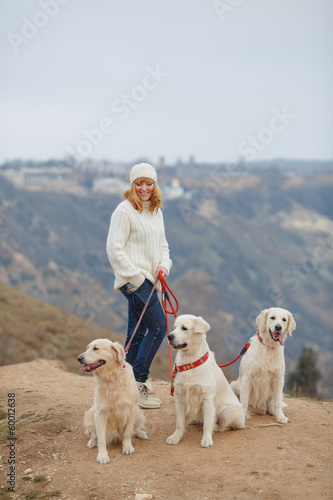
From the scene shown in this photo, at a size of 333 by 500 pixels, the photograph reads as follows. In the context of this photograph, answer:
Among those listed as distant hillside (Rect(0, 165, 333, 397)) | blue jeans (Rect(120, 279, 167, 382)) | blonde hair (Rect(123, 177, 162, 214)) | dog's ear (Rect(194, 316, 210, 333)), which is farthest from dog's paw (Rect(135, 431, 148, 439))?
distant hillside (Rect(0, 165, 333, 397))

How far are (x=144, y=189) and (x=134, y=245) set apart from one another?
0.59 m

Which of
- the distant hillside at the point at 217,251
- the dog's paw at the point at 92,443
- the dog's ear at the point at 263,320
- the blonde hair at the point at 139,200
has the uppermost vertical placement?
Result: the distant hillside at the point at 217,251

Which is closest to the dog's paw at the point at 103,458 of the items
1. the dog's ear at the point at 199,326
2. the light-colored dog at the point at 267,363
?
the dog's ear at the point at 199,326

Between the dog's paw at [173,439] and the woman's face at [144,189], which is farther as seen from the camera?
the woman's face at [144,189]

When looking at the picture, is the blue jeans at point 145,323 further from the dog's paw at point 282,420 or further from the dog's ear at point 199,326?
the dog's paw at point 282,420

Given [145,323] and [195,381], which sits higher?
[145,323]

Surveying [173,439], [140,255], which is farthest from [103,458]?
[140,255]

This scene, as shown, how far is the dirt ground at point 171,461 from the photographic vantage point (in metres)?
4.37

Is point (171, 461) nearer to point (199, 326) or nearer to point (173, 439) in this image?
point (173, 439)

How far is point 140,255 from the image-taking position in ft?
19.0

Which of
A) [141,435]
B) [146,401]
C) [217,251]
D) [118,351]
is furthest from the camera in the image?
[217,251]

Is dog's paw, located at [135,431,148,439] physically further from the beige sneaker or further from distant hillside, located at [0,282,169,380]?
distant hillside, located at [0,282,169,380]

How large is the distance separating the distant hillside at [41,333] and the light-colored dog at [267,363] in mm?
14415

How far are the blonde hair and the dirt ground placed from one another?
228cm
